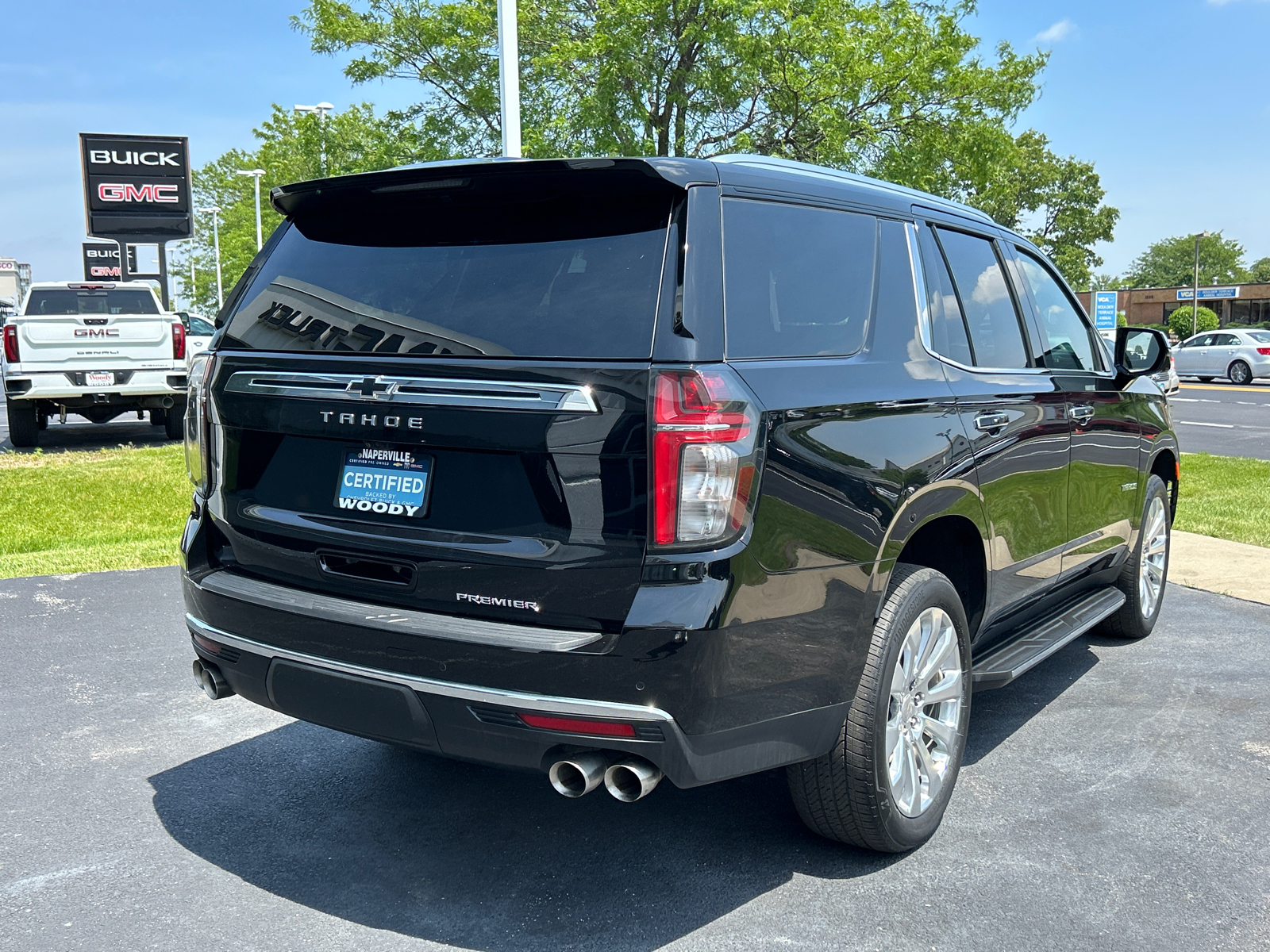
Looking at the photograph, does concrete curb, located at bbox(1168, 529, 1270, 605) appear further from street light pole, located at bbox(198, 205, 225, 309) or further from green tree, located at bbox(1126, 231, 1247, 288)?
green tree, located at bbox(1126, 231, 1247, 288)

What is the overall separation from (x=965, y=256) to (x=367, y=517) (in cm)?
243

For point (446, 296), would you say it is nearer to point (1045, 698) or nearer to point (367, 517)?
point (367, 517)

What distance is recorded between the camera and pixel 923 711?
3.57m

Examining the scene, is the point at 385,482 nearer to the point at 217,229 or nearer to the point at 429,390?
the point at 429,390

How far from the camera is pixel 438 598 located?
2910 mm

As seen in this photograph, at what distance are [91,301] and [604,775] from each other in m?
15.5

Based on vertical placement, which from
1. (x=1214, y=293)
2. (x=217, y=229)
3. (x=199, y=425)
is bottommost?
(x=199, y=425)

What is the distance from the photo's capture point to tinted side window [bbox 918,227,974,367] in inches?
150

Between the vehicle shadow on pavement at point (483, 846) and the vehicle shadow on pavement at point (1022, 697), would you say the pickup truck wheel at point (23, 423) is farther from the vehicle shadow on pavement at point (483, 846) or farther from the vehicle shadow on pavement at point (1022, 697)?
the vehicle shadow on pavement at point (1022, 697)

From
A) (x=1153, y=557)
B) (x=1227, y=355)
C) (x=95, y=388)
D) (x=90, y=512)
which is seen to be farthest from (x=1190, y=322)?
(x=90, y=512)

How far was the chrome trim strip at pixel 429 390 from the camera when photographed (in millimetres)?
2752

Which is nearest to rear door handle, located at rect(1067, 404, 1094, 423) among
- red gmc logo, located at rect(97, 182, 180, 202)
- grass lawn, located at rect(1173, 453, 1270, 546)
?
grass lawn, located at rect(1173, 453, 1270, 546)

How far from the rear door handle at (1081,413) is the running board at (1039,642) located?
2.66 ft

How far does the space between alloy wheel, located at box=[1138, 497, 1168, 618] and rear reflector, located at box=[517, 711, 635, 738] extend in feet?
12.8
